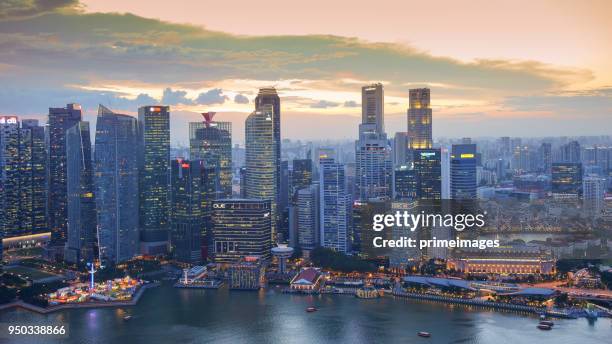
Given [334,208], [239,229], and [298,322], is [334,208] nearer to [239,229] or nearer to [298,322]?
[239,229]

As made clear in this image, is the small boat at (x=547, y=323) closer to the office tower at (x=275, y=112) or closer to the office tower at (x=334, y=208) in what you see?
the office tower at (x=334, y=208)

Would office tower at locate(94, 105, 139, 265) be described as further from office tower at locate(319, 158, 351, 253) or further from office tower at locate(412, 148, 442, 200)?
office tower at locate(412, 148, 442, 200)

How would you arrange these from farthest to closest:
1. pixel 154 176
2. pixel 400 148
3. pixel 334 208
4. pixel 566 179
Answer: pixel 400 148
pixel 566 179
pixel 154 176
pixel 334 208

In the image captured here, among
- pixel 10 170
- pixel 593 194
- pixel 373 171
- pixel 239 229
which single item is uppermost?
pixel 10 170

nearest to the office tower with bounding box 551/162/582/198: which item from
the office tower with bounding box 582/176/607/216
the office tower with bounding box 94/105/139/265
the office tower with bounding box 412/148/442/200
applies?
the office tower with bounding box 582/176/607/216


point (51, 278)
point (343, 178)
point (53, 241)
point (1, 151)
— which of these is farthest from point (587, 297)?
point (1, 151)

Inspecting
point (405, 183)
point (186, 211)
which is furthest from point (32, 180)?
point (405, 183)

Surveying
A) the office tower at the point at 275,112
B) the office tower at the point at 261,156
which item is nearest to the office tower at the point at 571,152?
the office tower at the point at 275,112
